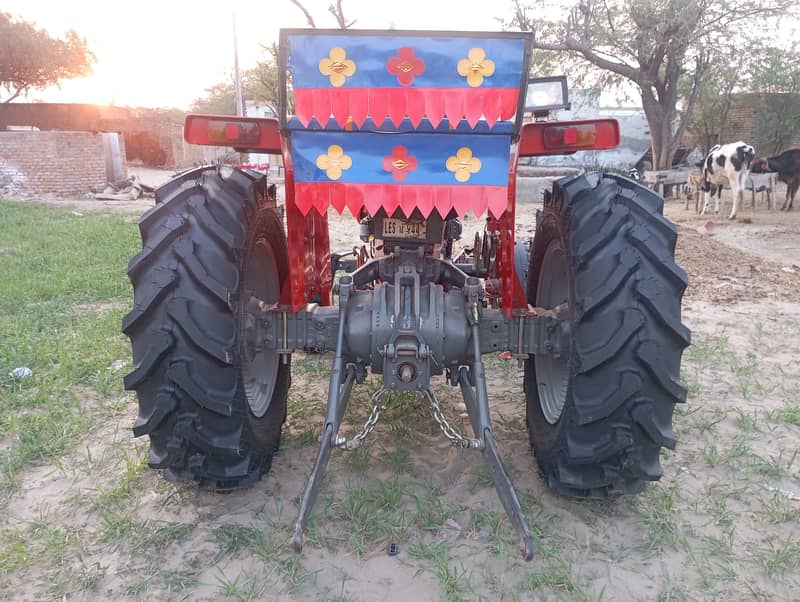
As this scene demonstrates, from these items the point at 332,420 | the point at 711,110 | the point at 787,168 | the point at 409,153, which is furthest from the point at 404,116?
the point at 711,110

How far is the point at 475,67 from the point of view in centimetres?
216

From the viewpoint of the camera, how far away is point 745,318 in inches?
231

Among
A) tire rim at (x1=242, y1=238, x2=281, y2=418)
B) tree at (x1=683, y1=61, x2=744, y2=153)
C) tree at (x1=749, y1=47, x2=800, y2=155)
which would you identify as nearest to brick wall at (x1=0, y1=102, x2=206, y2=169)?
tree at (x1=683, y1=61, x2=744, y2=153)

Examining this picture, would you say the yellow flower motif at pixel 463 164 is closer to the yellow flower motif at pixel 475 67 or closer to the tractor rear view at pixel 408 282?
the tractor rear view at pixel 408 282

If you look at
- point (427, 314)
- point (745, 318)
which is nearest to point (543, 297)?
point (427, 314)

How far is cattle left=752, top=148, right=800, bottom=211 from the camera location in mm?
15258

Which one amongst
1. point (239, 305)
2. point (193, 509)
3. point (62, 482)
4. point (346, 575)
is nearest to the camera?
point (346, 575)

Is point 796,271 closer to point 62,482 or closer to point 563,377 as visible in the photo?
point 563,377

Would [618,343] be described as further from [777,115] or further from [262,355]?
[777,115]

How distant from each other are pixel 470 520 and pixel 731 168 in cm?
1386

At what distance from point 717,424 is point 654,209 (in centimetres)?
167

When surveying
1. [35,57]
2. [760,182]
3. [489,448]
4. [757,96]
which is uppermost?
[35,57]

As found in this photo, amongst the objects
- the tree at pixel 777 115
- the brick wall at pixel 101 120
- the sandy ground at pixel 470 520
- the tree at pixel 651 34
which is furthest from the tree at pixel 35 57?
the sandy ground at pixel 470 520

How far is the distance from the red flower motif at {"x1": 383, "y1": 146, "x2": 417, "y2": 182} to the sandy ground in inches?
58.3
